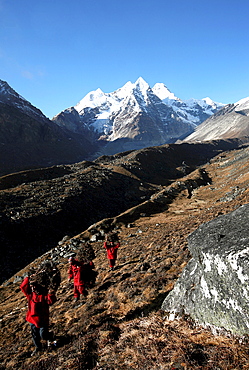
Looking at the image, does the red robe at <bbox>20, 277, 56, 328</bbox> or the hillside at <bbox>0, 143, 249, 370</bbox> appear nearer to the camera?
the hillside at <bbox>0, 143, 249, 370</bbox>

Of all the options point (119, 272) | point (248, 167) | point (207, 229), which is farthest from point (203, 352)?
point (248, 167)

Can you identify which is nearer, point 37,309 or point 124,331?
point 124,331

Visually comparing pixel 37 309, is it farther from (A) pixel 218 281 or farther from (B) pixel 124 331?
(A) pixel 218 281

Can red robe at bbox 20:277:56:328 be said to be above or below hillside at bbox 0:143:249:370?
above

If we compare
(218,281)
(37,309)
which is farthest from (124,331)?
(218,281)

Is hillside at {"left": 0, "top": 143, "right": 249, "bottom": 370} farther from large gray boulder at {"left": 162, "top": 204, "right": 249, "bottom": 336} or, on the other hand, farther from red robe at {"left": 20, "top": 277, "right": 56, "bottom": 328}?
red robe at {"left": 20, "top": 277, "right": 56, "bottom": 328}

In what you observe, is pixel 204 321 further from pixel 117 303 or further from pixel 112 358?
pixel 117 303

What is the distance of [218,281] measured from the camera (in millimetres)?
5430

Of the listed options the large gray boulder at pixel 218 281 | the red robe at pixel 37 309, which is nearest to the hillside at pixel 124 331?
the large gray boulder at pixel 218 281

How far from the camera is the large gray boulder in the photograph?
4859 millimetres

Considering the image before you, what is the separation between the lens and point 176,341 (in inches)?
217

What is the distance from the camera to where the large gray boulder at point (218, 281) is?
486 cm

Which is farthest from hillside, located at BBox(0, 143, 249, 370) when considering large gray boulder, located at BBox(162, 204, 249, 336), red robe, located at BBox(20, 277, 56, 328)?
red robe, located at BBox(20, 277, 56, 328)

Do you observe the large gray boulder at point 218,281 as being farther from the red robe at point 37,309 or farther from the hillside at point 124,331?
the red robe at point 37,309
